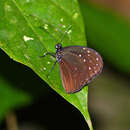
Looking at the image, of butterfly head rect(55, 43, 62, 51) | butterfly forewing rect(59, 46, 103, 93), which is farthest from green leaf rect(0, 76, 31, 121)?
butterfly head rect(55, 43, 62, 51)

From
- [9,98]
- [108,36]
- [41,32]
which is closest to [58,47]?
[41,32]

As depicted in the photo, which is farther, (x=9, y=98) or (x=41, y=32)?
(x=9, y=98)

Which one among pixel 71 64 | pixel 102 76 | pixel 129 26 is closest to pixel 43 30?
pixel 71 64

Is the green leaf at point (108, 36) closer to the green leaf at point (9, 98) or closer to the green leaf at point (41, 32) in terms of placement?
the green leaf at point (9, 98)

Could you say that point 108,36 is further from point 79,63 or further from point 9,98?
point 79,63

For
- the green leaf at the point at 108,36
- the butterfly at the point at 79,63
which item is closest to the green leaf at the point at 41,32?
the butterfly at the point at 79,63
